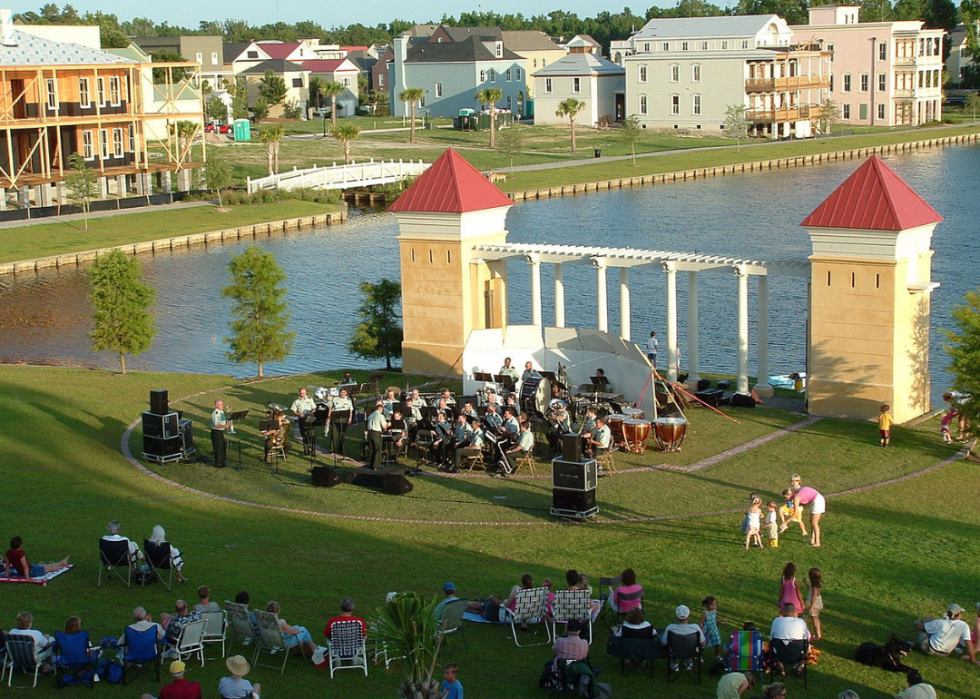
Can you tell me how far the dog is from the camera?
14906mm

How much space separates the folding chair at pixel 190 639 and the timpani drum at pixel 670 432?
12.0m

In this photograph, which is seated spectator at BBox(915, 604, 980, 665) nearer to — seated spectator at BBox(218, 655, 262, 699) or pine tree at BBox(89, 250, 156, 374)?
seated spectator at BBox(218, 655, 262, 699)

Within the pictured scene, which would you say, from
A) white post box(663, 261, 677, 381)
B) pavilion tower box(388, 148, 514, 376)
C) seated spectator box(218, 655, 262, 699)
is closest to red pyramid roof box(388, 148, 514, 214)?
pavilion tower box(388, 148, 514, 376)

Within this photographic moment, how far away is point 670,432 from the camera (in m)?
25.0

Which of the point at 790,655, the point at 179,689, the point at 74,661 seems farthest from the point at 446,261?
the point at 179,689

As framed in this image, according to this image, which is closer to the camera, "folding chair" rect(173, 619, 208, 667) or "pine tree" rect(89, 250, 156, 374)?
"folding chair" rect(173, 619, 208, 667)

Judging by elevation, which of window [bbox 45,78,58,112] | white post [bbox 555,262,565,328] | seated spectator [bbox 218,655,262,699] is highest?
window [bbox 45,78,58,112]

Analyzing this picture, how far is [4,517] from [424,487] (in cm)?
692

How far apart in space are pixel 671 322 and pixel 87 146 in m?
49.4

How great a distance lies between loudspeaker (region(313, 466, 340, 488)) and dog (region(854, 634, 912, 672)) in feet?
35.6

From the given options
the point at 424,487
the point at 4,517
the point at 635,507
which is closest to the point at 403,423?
the point at 424,487

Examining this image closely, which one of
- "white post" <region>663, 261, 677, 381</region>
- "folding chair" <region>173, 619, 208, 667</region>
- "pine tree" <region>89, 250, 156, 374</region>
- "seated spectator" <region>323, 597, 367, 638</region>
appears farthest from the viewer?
"pine tree" <region>89, 250, 156, 374</region>

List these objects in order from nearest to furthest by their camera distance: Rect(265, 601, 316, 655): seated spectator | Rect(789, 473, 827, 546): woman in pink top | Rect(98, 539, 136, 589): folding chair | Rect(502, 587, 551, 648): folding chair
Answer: Rect(265, 601, 316, 655): seated spectator
Rect(502, 587, 551, 648): folding chair
Rect(98, 539, 136, 589): folding chair
Rect(789, 473, 827, 546): woman in pink top

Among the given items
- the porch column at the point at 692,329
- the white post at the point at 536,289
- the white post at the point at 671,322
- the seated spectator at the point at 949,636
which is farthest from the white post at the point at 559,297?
the seated spectator at the point at 949,636
